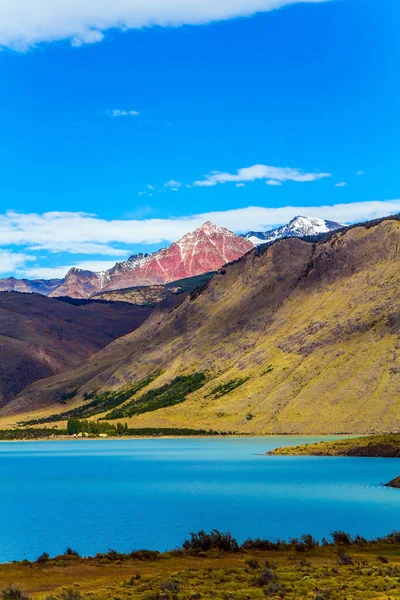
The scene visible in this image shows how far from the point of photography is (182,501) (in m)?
83.3

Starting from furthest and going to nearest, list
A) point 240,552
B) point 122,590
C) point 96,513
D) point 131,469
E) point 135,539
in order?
point 131,469 → point 96,513 → point 135,539 → point 240,552 → point 122,590

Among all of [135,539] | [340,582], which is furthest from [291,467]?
[340,582]

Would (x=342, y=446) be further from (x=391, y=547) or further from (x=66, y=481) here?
(x=391, y=547)

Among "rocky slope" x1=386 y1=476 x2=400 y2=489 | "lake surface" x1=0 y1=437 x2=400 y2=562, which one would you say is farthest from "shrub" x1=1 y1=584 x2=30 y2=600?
"rocky slope" x1=386 y1=476 x2=400 y2=489

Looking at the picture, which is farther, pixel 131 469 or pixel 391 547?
pixel 131 469

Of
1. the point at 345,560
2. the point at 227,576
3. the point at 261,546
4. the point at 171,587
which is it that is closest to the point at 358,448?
the point at 261,546

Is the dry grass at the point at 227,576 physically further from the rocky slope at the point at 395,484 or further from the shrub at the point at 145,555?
the rocky slope at the point at 395,484

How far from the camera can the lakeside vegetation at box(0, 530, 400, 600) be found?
3688 cm

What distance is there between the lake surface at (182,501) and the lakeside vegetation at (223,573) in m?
6.90

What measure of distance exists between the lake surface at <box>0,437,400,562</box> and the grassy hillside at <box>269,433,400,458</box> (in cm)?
192

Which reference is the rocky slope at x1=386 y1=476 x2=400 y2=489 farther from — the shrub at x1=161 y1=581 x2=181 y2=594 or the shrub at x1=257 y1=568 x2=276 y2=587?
the shrub at x1=161 y1=581 x2=181 y2=594

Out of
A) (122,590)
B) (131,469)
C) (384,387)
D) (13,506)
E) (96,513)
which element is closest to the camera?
(122,590)

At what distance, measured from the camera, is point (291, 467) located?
124750mm

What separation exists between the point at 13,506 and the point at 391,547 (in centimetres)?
4569
